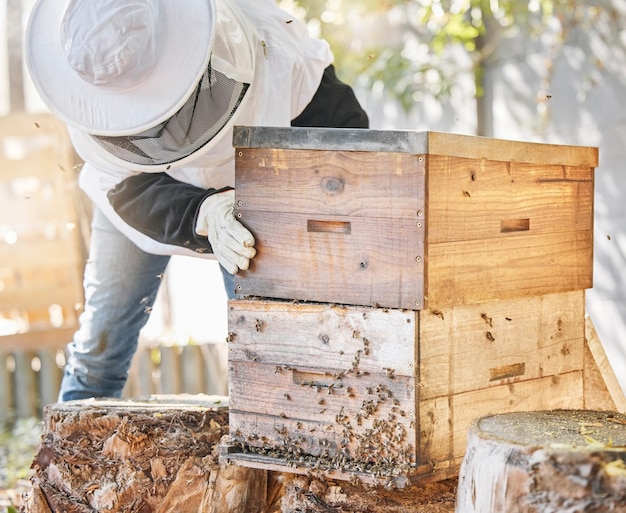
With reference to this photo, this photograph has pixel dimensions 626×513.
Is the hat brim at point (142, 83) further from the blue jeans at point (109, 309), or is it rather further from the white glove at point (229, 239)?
the blue jeans at point (109, 309)

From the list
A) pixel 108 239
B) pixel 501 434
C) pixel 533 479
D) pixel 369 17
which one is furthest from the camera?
pixel 369 17

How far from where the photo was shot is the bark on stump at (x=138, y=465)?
235 centimetres

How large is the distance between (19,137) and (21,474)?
2209 mm

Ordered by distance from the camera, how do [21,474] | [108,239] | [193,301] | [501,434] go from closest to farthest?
[501,434]
[108,239]
[21,474]
[193,301]

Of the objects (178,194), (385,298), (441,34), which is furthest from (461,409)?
(441,34)

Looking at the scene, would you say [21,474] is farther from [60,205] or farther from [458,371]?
[458,371]

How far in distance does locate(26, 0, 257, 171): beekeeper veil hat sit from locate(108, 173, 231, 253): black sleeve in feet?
0.55

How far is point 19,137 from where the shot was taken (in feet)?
19.0

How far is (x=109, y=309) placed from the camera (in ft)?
10.0

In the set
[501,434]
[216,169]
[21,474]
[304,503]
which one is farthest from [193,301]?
[501,434]

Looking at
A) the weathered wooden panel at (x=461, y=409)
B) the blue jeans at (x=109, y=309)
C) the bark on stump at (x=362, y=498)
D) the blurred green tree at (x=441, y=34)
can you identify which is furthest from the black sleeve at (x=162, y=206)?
the blurred green tree at (x=441, y=34)

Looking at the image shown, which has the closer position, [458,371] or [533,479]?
[533,479]

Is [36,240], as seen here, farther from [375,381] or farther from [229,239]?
[375,381]

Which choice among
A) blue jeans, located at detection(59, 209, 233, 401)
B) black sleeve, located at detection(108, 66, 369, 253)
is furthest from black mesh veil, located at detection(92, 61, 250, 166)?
blue jeans, located at detection(59, 209, 233, 401)
